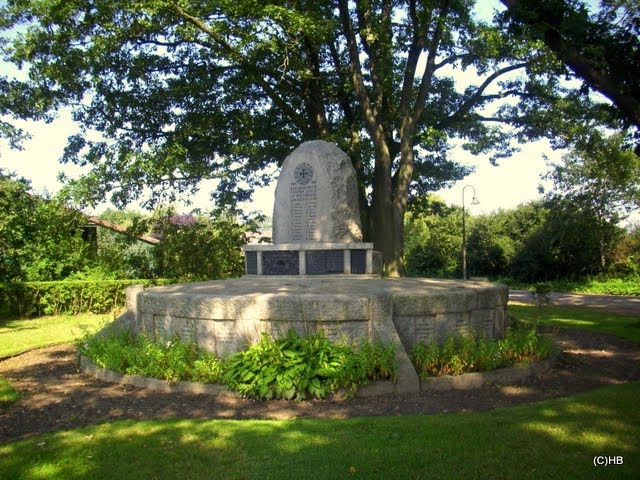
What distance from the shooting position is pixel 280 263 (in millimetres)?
10789

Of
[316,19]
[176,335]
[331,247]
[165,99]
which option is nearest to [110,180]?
[165,99]

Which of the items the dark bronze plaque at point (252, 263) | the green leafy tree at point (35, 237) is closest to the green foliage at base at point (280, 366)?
the dark bronze plaque at point (252, 263)

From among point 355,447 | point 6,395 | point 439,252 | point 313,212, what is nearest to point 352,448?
point 355,447

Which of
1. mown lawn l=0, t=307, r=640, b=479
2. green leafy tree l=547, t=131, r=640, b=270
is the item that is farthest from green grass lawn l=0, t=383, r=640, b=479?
green leafy tree l=547, t=131, r=640, b=270

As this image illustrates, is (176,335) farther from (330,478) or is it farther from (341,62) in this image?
(341,62)

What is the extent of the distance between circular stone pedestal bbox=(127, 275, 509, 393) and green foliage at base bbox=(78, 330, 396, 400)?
7.5 inches

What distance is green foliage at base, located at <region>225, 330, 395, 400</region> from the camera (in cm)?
615

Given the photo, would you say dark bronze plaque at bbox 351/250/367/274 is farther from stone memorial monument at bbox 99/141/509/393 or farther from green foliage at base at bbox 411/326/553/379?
green foliage at base at bbox 411/326/553/379

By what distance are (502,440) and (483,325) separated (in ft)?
11.8

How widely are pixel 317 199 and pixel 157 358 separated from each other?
17.6 ft

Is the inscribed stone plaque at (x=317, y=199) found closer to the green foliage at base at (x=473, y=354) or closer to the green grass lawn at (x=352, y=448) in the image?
the green foliage at base at (x=473, y=354)

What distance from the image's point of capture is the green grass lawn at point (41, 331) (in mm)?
10828

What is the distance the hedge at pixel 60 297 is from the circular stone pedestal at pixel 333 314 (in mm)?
9710

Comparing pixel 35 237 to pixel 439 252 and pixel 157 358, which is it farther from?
pixel 439 252
